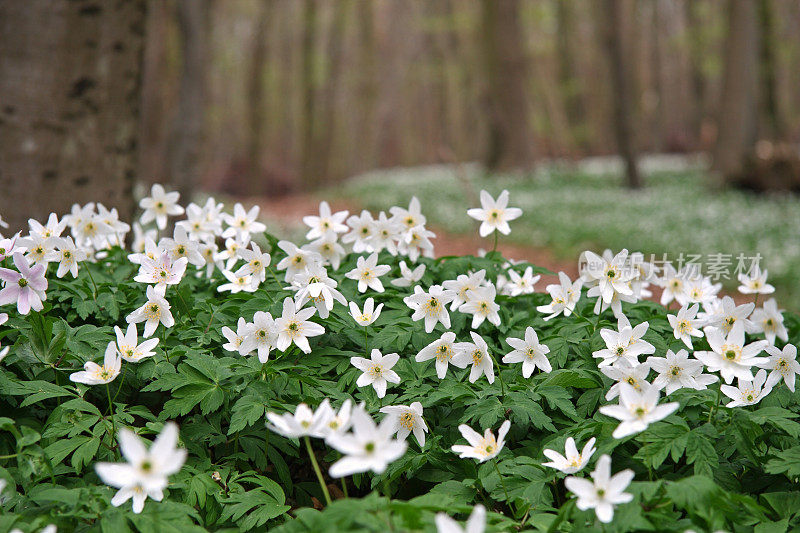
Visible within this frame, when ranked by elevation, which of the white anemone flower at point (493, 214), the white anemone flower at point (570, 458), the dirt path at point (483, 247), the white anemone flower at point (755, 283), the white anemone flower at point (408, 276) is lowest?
the dirt path at point (483, 247)

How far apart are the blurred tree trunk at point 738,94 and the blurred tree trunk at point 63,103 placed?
1291cm

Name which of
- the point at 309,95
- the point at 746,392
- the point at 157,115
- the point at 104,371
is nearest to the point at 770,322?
the point at 746,392

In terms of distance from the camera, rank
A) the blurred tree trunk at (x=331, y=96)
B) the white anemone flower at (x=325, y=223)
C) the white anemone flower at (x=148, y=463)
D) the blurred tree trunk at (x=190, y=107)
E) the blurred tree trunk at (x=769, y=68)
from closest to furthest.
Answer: the white anemone flower at (x=148, y=463)
the white anemone flower at (x=325, y=223)
the blurred tree trunk at (x=190, y=107)
the blurred tree trunk at (x=769, y=68)
the blurred tree trunk at (x=331, y=96)

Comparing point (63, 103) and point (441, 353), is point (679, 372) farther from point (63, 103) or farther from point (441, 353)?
point (63, 103)

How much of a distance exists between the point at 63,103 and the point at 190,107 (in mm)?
5619

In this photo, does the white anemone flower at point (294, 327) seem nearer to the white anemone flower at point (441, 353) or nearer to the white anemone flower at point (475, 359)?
Result: the white anemone flower at point (441, 353)

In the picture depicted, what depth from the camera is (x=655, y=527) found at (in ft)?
5.62

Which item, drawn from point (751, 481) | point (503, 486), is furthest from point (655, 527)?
point (751, 481)

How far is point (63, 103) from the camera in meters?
4.34

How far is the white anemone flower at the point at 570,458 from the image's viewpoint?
6.40ft

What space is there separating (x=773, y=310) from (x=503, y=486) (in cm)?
156

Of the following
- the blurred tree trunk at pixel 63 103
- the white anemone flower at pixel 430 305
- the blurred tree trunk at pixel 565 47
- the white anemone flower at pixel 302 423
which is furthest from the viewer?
the blurred tree trunk at pixel 565 47

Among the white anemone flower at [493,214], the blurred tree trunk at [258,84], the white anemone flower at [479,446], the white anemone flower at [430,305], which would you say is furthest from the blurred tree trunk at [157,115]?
the white anemone flower at [479,446]

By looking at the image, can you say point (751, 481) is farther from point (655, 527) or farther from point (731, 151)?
point (731, 151)
